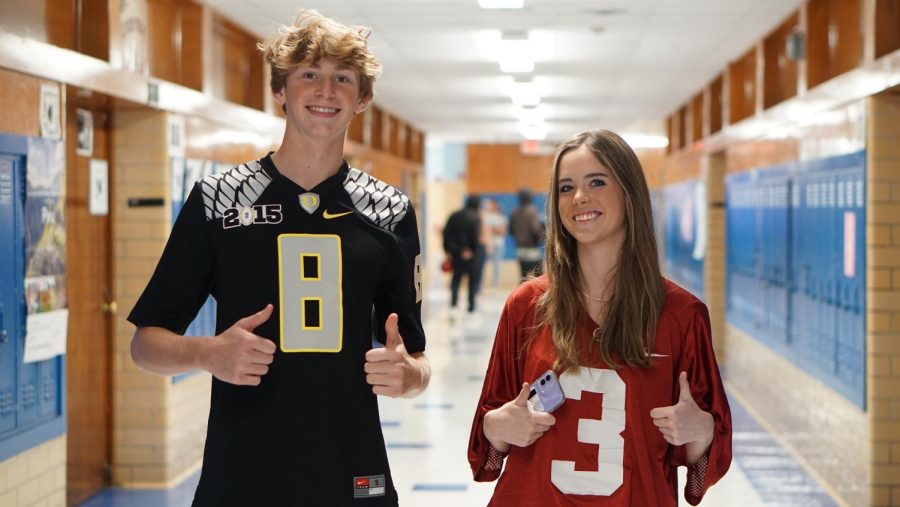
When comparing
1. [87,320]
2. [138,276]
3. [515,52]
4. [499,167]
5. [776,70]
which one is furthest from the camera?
[499,167]

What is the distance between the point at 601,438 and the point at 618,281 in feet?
0.99

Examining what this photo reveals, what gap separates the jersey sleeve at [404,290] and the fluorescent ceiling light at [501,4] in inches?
201

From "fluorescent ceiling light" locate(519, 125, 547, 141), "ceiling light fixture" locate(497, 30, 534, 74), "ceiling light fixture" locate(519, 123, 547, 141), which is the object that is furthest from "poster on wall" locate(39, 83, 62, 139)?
"fluorescent ceiling light" locate(519, 125, 547, 141)

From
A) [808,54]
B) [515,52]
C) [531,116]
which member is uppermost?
[531,116]

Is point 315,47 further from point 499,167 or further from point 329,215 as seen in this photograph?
point 499,167

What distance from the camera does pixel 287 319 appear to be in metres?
2.05

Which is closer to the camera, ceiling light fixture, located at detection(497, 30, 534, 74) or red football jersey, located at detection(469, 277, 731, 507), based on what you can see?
red football jersey, located at detection(469, 277, 731, 507)

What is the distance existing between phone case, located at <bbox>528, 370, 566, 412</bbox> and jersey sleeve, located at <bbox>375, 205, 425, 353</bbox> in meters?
0.23

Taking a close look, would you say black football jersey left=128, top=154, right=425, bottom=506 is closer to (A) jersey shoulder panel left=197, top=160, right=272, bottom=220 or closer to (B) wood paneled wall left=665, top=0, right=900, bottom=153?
(A) jersey shoulder panel left=197, top=160, right=272, bottom=220

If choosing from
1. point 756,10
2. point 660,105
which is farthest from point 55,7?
point 660,105

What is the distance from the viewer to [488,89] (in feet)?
41.8

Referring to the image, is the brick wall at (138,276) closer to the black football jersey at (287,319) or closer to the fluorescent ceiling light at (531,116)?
the black football jersey at (287,319)

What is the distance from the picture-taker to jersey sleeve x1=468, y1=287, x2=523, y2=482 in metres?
2.31

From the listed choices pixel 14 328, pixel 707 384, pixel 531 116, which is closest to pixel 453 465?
pixel 14 328
